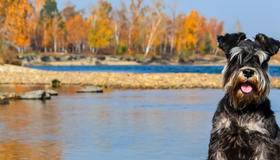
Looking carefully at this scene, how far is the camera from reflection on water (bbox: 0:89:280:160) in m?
13.0

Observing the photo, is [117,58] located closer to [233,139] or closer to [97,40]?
[97,40]

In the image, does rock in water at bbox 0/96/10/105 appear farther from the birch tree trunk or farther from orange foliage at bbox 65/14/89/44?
orange foliage at bbox 65/14/89/44

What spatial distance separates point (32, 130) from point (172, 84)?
30.3 metres

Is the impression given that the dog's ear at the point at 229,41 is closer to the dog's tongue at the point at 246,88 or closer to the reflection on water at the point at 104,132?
the dog's tongue at the point at 246,88

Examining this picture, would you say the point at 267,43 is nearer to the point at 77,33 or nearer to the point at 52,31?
the point at 52,31

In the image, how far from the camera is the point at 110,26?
15638 cm

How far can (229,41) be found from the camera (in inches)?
283

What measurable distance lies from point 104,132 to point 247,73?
402 inches

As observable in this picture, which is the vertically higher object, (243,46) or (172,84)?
(243,46)

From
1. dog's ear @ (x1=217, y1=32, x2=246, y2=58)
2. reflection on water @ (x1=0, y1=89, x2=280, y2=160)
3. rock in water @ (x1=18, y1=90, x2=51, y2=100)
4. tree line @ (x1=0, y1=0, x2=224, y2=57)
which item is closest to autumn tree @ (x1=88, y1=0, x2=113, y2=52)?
tree line @ (x1=0, y1=0, x2=224, y2=57)

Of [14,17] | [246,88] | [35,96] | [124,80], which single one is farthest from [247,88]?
[14,17]

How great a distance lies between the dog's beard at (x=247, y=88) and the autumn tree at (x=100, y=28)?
138682 millimetres

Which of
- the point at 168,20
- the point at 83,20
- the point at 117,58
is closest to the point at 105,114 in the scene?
the point at 117,58

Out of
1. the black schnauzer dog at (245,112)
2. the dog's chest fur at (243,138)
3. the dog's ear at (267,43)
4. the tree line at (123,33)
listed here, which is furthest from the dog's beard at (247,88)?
the tree line at (123,33)
